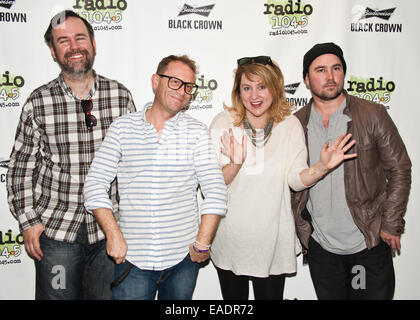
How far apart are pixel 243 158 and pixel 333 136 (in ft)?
2.08

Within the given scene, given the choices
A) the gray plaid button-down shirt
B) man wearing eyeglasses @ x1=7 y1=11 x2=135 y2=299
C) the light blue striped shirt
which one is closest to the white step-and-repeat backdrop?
man wearing eyeglasses @ x1=7 y1=11 x2=135 y2=299

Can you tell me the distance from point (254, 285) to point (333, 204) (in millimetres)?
714

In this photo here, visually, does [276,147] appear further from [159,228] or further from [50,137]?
[50,137]

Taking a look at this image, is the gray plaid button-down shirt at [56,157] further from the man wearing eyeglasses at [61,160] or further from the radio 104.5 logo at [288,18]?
the radio 104.5 logo at [288,18]

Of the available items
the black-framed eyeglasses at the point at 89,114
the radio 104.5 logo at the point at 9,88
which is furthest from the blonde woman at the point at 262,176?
the radio 104.5 logo at the point at 9,88

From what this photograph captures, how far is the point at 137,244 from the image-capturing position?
69.8 inches

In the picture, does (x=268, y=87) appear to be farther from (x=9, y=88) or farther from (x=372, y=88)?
(x=9, y=88)

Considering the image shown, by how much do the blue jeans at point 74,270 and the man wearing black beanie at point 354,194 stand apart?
1301 millimetres

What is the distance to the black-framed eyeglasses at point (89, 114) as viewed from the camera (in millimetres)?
2014

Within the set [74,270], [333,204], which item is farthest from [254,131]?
[74,270]

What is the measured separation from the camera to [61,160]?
6.65 feet

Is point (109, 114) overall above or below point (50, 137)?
above

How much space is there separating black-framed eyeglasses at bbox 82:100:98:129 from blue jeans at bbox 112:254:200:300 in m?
0.84

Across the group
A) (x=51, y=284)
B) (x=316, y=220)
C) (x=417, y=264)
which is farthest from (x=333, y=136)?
(x=51, y=284)
